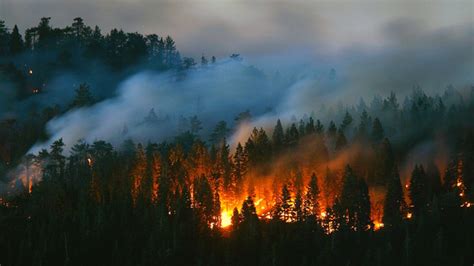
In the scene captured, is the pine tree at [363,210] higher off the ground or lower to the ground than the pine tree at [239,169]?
lower

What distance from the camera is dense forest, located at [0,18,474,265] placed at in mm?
121250

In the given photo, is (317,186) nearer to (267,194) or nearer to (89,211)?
(267,194)

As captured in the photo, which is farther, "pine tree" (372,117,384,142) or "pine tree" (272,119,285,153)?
"pine tree" (372,117,384,142)

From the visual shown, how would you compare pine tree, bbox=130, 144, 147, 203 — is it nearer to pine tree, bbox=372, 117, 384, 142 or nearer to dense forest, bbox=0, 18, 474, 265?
dense forest, bbox=0, 18, 474, 265

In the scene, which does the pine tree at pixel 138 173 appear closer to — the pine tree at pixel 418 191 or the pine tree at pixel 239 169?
the pine tree at pixel 239 169

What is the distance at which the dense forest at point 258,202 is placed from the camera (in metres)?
121

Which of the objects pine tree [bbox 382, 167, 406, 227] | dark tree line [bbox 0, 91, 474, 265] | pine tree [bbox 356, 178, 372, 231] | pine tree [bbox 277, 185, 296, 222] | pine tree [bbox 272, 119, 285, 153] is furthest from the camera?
pine tree [bbox 272, 119, 285, 153]

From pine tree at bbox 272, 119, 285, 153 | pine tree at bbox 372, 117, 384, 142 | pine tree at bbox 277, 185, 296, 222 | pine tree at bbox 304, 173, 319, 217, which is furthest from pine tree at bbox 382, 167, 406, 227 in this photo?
pine tree at bbox 272, 119, 285, 153

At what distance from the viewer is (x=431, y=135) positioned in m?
177

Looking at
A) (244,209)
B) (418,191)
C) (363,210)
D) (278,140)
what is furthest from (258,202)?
(418,191)

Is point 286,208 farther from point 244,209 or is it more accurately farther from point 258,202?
point 258,202

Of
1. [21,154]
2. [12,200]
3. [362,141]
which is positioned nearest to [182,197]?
[12,200]

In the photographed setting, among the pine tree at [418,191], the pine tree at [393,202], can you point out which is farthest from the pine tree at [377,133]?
the pine tree at [393,202]

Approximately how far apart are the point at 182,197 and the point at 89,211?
2177 centimetres
